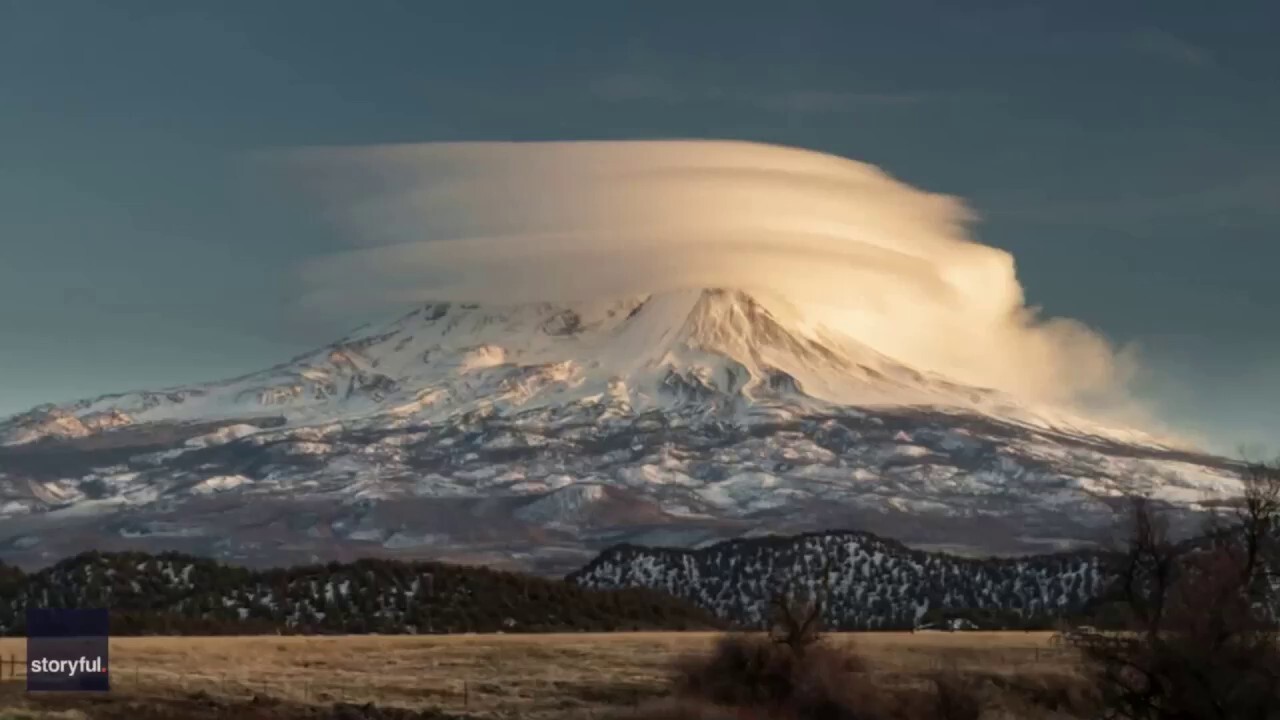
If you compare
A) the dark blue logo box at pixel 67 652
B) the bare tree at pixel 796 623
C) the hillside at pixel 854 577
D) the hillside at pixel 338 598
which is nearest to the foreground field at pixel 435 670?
the dark blue logo box at pixel 67 652

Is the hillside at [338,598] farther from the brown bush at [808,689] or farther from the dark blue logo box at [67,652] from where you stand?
the brown bush at [808,689]

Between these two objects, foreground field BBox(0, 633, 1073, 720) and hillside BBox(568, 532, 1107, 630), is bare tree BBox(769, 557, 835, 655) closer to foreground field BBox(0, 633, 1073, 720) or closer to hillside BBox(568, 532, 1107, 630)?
foreground field BBox(0, 633, 1073, 720)

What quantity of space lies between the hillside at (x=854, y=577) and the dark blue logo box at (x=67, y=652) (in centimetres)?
7166

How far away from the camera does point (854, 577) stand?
482ft

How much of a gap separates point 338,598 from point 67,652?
41.9 meters

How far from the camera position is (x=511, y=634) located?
283 ft

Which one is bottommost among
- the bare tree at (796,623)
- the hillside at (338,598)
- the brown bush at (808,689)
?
the brown bush at (808,689)

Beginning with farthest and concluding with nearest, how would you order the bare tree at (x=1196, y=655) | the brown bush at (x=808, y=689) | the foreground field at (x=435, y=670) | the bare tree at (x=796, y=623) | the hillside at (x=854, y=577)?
1. the hillside at (x=854, y=577)
2. the bare tree at (x=796, y=623)
3. the brown bush at (x=808, y=689)
4. the foreground field at (x=435, y=670)
5. the bare tree at (x=1196, y=655)

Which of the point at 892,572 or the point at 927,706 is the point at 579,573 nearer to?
the point at 892,572

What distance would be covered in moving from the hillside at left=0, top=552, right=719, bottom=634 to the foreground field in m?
13.1

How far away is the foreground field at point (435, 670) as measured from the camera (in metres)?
56.8

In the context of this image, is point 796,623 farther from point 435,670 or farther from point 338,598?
point 338,598

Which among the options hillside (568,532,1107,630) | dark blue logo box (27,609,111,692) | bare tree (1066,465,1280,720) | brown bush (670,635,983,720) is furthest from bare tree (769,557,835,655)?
hillside (568,532,1107,630)

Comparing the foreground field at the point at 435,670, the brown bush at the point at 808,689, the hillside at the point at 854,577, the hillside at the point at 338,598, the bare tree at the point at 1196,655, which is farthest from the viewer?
the hillside at the point at 854,577
